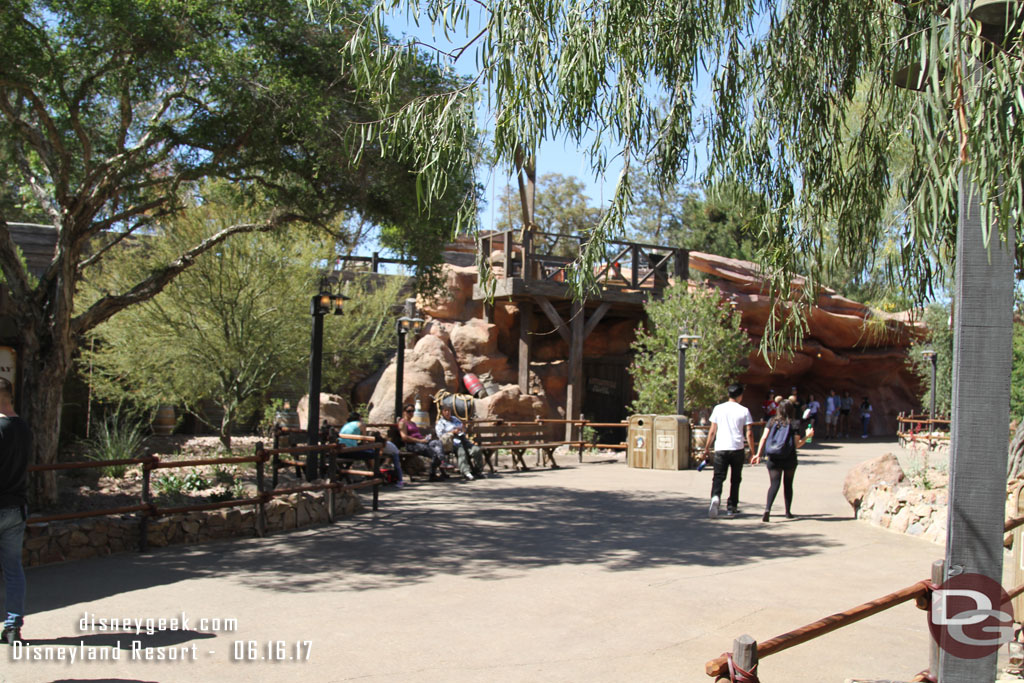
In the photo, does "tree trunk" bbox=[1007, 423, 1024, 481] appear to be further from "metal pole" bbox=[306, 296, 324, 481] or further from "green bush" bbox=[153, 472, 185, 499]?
"green bush" bbox=[153, 472, 185, 499]

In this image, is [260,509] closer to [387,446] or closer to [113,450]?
[387,446]

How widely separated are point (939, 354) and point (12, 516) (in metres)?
26.1

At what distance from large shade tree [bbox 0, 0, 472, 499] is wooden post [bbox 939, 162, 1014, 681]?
17.3ft

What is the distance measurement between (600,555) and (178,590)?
3.40 meters

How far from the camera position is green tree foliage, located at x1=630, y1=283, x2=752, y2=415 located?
1950 cm

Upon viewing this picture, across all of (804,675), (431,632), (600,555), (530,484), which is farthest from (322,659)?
(530,484)

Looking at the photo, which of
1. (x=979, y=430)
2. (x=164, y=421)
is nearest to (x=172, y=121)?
(x=979, y=430)

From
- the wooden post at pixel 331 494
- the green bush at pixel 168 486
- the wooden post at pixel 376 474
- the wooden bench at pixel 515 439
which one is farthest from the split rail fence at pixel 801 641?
the wooden bench at pixel 515 439

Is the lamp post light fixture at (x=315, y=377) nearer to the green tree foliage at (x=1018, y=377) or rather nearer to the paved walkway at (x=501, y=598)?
the paved walkway at (x=501, y=598)

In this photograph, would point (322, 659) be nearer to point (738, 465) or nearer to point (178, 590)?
point (178, 590)

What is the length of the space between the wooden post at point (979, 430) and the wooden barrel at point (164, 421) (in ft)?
54.0

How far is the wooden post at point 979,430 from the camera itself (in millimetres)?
3105

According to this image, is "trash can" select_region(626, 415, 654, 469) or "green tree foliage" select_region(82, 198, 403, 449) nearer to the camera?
"green tree foliage" select_region(82, 198, 403, 449)

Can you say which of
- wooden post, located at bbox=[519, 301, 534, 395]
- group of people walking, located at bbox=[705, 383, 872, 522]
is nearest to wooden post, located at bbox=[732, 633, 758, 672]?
group of people walking, located at bbox=[705, 383, 872, 522]
